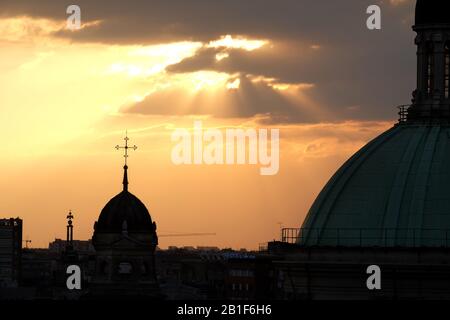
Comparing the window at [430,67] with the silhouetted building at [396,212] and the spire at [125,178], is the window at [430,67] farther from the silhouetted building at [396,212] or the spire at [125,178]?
the spire at [125,178]

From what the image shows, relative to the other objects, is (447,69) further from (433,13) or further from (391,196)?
(391,196)

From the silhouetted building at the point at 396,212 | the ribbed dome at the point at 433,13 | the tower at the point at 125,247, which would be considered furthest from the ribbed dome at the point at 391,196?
the tower at the point at 125,247

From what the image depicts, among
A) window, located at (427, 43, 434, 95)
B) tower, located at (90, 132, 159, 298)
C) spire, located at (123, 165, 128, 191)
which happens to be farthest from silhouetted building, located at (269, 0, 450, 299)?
spire, located at (123, 165, 128, 191)

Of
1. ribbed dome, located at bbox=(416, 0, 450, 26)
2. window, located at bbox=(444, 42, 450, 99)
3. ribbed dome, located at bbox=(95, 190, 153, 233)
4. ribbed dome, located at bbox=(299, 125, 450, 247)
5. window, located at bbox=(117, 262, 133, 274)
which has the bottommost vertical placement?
window, located at bbox=(117, 262, 133, 274)

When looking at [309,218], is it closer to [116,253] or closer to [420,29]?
[420,29]

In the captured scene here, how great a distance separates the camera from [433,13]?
94375 millimetres

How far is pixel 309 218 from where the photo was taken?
94375 millimetres

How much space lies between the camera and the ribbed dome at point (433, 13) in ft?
310

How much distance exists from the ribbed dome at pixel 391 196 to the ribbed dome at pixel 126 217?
3580 inches

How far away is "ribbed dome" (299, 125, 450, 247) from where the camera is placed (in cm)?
9069

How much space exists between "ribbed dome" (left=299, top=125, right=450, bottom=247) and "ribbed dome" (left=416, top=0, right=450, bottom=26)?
381 cm

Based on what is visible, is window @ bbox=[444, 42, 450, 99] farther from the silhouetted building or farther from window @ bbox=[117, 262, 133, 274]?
window @ bbox=[117, 262, 133, 274]

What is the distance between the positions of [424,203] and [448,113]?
5056 mm
